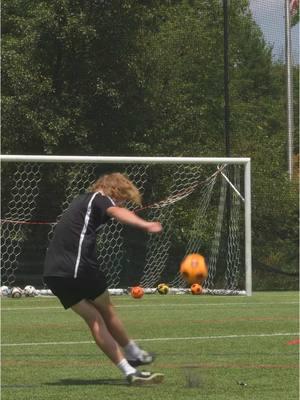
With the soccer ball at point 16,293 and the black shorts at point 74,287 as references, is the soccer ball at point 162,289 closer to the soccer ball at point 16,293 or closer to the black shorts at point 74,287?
the soccer ball at point 16,293

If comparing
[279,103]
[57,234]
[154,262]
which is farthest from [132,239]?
[279,103]

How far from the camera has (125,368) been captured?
28.5 ft

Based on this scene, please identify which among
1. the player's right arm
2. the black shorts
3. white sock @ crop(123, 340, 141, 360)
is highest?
the player's right arm

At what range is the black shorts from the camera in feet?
28.8

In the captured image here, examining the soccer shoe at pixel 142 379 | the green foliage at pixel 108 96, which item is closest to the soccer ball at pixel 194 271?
the soccer shoe at pixel 142 379

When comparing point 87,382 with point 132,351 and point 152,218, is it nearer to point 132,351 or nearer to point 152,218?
point 132,351

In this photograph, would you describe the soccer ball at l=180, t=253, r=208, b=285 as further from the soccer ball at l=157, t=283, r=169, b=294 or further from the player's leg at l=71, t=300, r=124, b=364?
the soccer ball at l=157, t=283, r=169, b=294

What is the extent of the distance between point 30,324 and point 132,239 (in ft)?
37.4

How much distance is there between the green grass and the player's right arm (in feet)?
3.86

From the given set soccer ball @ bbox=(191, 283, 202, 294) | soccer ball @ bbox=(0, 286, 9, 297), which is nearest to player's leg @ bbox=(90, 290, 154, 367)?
soccer ball @ bbox=(0, 286, 9, 297)

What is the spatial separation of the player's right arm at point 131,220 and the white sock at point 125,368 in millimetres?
1096

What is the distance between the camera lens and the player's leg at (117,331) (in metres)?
8.93

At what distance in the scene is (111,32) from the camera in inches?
1227

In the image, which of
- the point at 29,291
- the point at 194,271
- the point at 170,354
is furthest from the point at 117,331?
the point at 29,291
